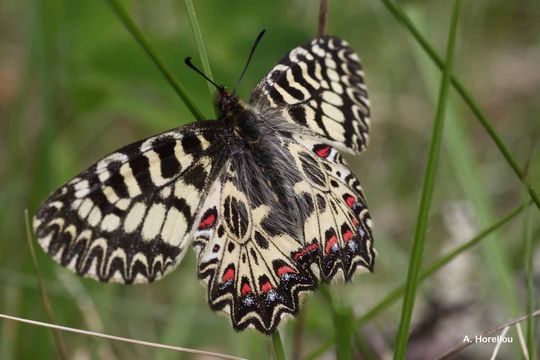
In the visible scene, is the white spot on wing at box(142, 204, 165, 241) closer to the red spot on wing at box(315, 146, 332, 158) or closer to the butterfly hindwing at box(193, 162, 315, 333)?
the butterfly hindwing at box(193, 162, 315, 333)

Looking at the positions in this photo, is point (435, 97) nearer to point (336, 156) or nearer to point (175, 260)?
point (336, 156)

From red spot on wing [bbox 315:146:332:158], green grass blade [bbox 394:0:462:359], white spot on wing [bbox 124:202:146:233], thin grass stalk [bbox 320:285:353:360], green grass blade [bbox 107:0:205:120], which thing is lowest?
thin grass stalk [bbox 320:285:353:360]

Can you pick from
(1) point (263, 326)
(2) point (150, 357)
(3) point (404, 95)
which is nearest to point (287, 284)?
(1) point (263, 326)

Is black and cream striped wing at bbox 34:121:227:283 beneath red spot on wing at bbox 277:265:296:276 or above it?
above

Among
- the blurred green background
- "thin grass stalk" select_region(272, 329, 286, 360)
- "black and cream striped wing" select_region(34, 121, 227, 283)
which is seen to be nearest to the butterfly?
"black and cream striped wing" select_region(34, 121, 227, 283)

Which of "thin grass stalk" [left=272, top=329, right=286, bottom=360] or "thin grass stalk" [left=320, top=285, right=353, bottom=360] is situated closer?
"thin grass stalk" [left=320, top=285, right=353, bottom=360]

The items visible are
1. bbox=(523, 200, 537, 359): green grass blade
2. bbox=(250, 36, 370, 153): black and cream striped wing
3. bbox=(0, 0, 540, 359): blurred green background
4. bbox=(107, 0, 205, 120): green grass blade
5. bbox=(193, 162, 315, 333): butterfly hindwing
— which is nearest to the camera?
bbox=(107, 0, 205, 120): green grass blade

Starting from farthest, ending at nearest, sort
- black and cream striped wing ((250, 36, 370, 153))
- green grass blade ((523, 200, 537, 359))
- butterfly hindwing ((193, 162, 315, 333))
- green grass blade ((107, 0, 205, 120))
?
black and cream striped wing ((250, 36, 370, 153)) → butterfly hindwing ((193, 162, 315, 333)) → green grass blade ((523, 200, 537, 359)) → green grass blade ((107, 0, 205, 120))
